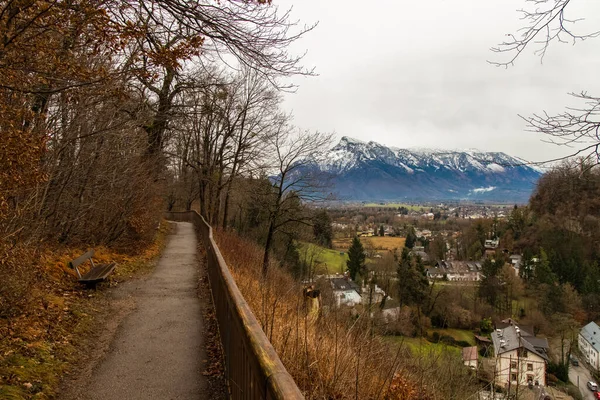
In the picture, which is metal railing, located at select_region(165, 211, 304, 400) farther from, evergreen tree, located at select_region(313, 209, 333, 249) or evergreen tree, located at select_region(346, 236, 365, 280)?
evergreen tree, located at select_region(346, 236, 365, 280)

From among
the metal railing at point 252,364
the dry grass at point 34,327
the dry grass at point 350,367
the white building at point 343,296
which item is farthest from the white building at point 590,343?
the dry grass at point 34,327

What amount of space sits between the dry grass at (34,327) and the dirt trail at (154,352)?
1.41 ft

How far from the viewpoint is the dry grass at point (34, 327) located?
13.7 feet

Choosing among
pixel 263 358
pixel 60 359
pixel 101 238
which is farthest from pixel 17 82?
pixel 101 238

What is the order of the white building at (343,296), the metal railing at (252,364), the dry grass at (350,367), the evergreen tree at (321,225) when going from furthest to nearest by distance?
the evergreen tree at (321,225)
the white building at (343,296)
the dry grass at (350,367)
the metal railing at (252,364)

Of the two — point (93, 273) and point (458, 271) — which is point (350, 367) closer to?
point (93, 273)

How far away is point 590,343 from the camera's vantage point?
146 ft

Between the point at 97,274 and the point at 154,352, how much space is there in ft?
14.2

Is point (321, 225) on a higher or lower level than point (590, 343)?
higher

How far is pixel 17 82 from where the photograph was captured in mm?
Answer: 4699

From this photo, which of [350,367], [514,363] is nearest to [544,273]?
[514,363]

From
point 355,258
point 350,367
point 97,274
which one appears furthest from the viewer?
point 355,258

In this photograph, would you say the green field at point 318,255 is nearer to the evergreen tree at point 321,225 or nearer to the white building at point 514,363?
the evergreen tree at point 321,225

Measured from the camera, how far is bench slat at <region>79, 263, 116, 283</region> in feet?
27.7
